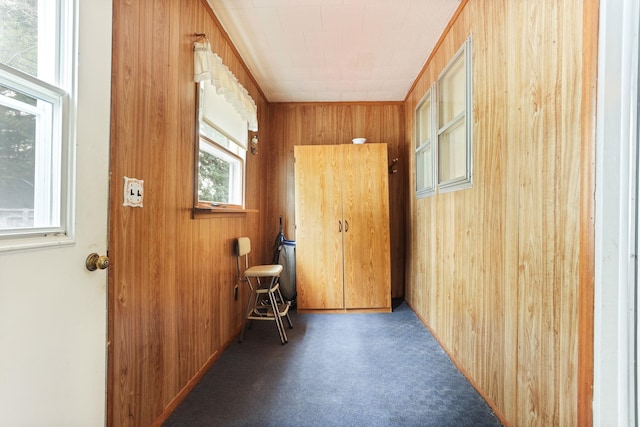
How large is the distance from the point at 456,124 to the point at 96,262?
7.18ft

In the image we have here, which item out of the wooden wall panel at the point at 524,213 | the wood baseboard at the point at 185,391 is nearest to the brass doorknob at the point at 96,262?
the wood baseboard at the point at 185,391

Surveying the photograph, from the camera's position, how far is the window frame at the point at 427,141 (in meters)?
2.24

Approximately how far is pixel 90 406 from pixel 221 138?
1.71 metres

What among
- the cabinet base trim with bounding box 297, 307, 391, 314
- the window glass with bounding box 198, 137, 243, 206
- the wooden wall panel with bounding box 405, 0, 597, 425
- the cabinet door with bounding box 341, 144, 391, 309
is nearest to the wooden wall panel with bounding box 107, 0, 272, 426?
the window glass with bounding box 198, 137, 243, 206

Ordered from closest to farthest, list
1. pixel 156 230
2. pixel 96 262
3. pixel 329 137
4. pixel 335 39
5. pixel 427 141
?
pixel 96 262 < pixel 156 230 < pixel 335 39 < pixel 427 141 < pixel 329 137

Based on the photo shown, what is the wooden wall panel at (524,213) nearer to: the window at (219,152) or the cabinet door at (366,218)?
the cabinet door at (366,218)

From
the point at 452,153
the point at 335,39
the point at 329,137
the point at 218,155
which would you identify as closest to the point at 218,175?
the point at 218,155

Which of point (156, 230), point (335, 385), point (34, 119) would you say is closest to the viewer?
point (34, 119)

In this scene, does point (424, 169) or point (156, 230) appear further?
point (424, 169)

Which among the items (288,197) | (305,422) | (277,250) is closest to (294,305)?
(277,250)

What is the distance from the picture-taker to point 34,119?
30.3 inches

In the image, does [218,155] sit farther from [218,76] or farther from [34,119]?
[34,119]

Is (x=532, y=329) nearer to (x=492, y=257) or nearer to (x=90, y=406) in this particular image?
(x=492, y=257)

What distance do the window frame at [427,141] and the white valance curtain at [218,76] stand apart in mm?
1640
